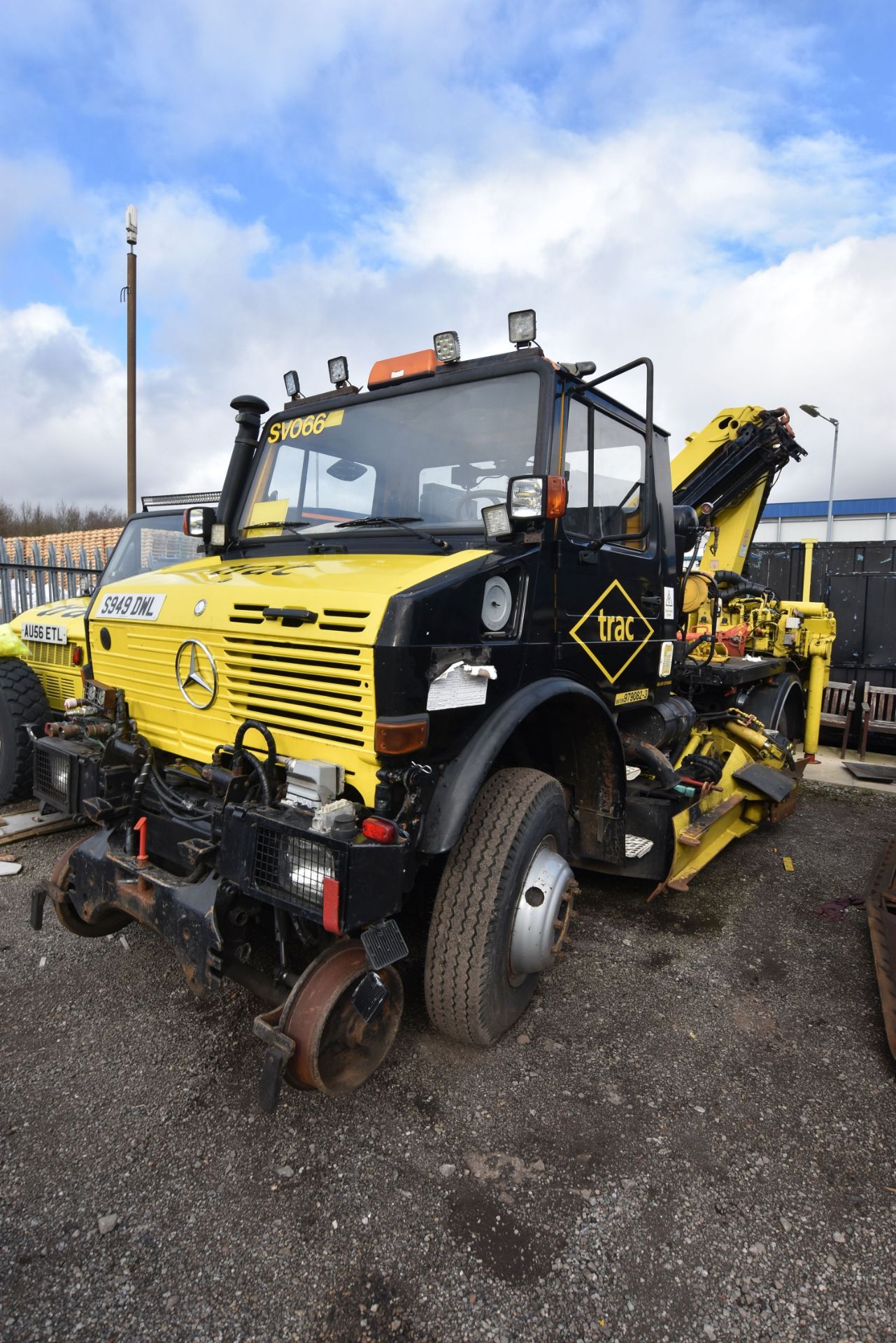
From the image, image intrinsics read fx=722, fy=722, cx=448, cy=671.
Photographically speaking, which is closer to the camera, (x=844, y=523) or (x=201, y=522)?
(x=201, y=522)

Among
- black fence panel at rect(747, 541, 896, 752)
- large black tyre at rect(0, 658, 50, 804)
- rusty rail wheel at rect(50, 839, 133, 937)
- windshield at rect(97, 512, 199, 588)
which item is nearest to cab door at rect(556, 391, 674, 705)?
rusty rail wheel at rect(50, 839, 133, 937)

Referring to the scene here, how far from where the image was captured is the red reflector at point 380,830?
2127 mm

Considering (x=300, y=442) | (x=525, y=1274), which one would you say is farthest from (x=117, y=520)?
(x=525, y=1274)

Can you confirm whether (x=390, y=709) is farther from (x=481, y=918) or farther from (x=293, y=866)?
(x=481, y=918)

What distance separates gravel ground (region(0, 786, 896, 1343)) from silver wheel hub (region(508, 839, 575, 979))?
0.39m

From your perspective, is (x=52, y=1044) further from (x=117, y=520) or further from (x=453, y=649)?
(x=117, y=520)

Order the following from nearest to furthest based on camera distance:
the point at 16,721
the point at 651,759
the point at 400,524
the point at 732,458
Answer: the point at 400,524, the point at 651,759, the point at 16,721, the point at 732,458

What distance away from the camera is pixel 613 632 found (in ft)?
11.3

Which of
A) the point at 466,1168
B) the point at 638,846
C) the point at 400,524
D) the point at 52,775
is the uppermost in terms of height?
the point at 400,524

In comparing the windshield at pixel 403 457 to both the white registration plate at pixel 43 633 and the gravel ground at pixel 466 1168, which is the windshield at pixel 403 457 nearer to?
the gravel ground at pixel 466 1168

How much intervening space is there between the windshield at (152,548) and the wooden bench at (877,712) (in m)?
6.95

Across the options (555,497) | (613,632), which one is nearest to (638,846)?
(613,632)

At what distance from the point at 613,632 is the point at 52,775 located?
2.60 m

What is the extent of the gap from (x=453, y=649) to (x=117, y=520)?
37531 mm
